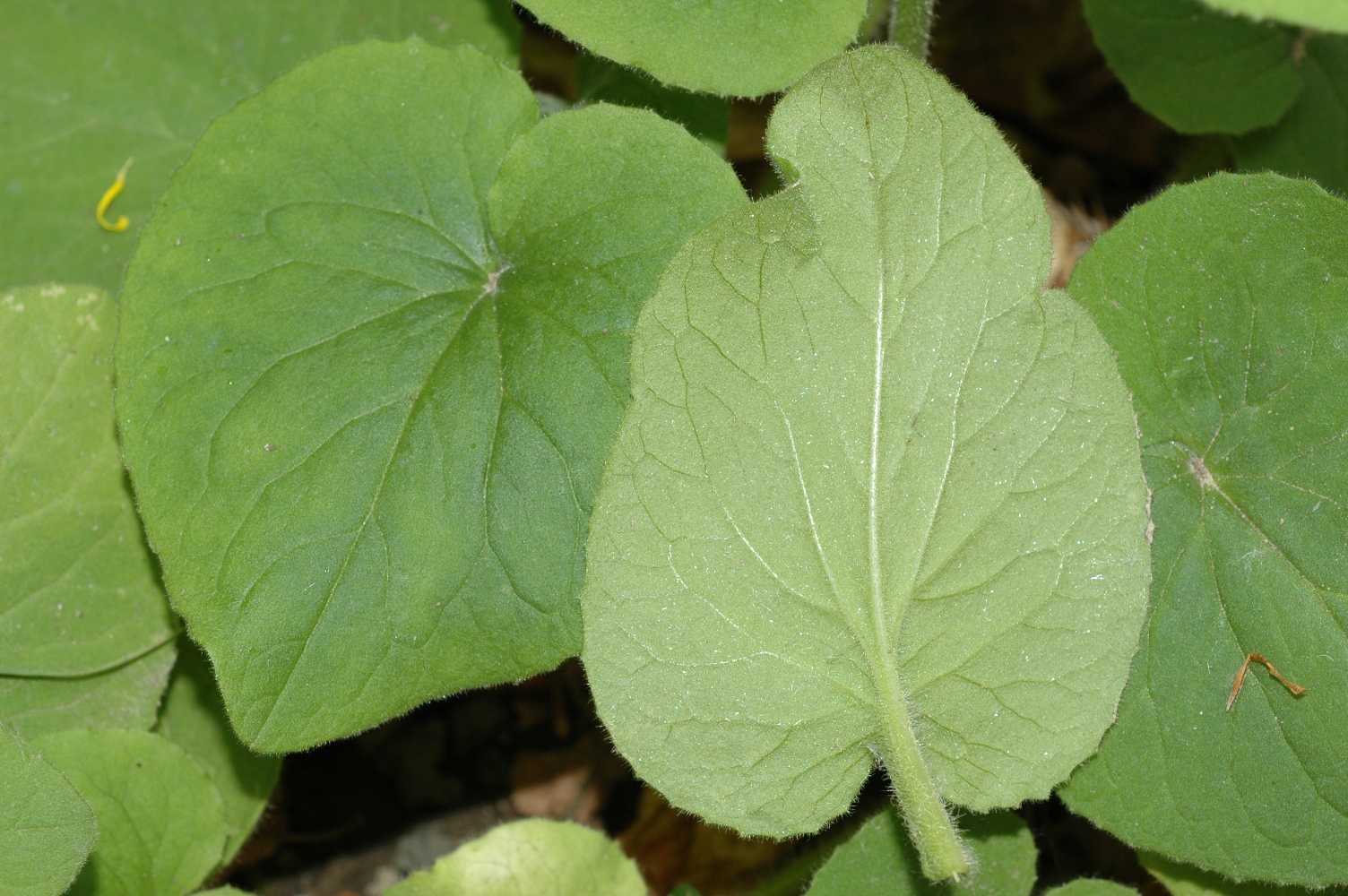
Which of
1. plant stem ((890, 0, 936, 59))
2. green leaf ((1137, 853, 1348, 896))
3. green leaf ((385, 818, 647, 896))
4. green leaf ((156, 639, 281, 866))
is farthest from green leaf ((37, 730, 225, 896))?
plant stem ((890, 0, 936, 59))

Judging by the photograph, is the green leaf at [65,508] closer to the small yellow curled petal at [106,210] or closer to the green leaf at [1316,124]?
the small yellow curled petal at [106,210]

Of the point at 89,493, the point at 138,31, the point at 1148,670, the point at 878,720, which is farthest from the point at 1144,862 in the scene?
the point at 138,31

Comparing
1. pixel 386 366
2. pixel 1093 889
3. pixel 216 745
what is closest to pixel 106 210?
pixel 386 366

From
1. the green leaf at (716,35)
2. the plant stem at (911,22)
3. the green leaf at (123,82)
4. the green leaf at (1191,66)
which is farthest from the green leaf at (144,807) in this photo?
the green leaf at (1191,66)

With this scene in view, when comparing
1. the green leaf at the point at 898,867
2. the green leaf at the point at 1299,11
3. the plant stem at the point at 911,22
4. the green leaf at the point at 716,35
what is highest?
the green leaf at the point at 1299,11

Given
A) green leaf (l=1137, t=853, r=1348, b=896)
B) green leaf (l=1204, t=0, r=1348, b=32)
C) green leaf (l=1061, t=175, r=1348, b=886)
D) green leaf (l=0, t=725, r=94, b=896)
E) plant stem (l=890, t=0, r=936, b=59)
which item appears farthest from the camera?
plant stem (l=890, t=0, r=936, b=59)

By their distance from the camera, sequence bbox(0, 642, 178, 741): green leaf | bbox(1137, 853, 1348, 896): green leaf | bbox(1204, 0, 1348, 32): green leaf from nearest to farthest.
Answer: bbox(1204, 0, 1348, 32): green leaf < bbox(1137, 853, 1348, 896): green leaf < bbox(0, 642, 178, 741): green leaf

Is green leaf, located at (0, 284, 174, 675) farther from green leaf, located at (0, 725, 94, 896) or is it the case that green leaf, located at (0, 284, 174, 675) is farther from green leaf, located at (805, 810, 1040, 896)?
green leaf, located at (805, 810, 1040, 896)
